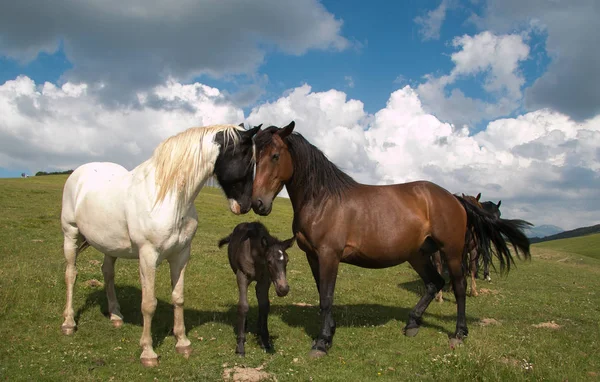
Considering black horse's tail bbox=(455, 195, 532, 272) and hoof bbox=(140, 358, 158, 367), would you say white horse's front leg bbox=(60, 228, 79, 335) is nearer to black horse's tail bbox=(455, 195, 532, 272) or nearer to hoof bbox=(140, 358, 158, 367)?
hoof bbox=(140, 358, 158, 367)

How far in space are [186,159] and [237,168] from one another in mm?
724

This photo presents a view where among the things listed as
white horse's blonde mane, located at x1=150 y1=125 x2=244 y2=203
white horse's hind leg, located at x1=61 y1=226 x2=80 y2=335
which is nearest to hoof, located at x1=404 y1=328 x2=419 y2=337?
white horse's blonde mane, located at x1=150 y1=125 x2=244 y2=203

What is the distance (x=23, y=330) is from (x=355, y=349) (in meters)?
5.37

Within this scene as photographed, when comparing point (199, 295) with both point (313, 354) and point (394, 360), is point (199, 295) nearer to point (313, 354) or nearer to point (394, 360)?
point (313, 354)

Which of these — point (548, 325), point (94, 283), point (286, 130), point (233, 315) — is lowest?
point (548, 325)

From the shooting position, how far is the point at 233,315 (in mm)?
8258

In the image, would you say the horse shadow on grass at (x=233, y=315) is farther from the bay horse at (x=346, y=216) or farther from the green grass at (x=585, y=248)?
the green grass at (x=585, y=248)

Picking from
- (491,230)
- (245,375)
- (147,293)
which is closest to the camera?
(245,375)

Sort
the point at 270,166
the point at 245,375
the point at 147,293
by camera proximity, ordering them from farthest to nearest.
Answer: the point at 270,166, the point at 147,293, the point at 245,375

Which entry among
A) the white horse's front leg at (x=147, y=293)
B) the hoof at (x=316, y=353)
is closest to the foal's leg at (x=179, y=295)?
the white horse's front leg at (x=147, y=293)

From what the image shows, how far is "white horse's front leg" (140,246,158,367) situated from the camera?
5617 mm

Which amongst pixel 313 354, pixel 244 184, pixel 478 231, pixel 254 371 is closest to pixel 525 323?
pixel 478 231

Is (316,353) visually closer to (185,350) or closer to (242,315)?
(242,315)

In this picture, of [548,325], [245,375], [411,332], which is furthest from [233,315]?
[548,325]
